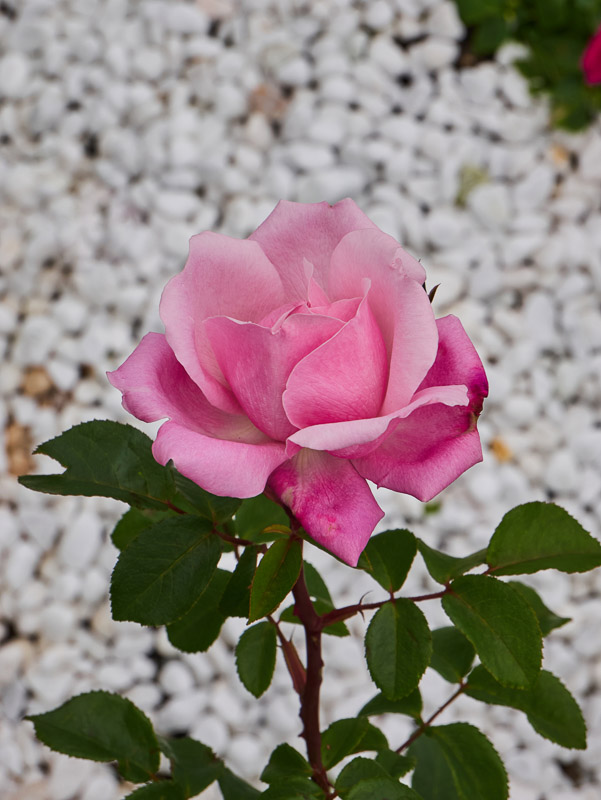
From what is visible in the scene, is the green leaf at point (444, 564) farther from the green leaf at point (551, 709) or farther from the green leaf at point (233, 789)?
the green leaf at point (233, 789)

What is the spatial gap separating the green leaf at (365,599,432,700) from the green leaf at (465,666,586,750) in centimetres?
13

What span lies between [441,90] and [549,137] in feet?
0.80

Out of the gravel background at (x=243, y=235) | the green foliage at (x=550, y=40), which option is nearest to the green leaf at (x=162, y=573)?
the gravel background at (x=243, y=235)

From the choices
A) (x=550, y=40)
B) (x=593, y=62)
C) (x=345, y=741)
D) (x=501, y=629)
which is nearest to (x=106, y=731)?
(x=345, y=741)

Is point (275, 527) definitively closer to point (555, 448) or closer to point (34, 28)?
point (555, 448)

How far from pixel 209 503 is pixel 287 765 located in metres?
0.19

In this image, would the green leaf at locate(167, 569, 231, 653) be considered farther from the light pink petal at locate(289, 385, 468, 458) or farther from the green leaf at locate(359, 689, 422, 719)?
the light pink petal at locate(289, 385, 468, 458)

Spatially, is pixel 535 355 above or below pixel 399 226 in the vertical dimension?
below

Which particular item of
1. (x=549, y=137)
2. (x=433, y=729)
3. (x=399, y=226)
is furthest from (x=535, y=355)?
(x=433, y=729)

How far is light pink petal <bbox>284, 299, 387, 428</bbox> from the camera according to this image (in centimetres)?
39

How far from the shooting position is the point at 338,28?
6.04 feet

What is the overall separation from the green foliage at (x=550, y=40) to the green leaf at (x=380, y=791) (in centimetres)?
158

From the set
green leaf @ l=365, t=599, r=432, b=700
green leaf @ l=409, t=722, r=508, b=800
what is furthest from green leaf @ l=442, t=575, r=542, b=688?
green leaf @ l=409, t=722, r=508, b=800

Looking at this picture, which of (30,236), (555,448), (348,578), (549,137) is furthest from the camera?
(549,137)
